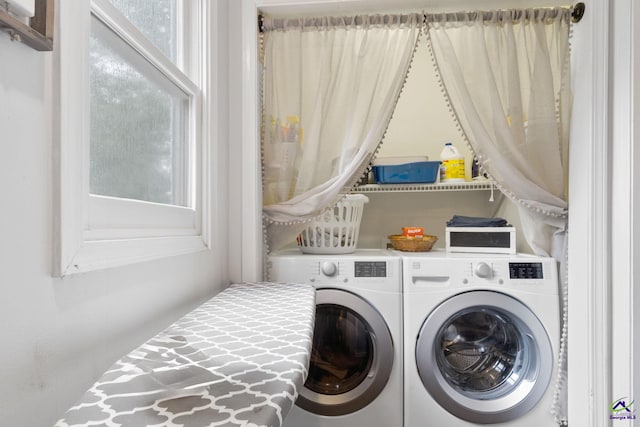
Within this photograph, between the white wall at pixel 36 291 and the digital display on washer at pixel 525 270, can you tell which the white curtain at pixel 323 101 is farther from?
the white wall at pixel 36 291

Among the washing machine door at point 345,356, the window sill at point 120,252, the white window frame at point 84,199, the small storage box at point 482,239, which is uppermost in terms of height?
the white window frame at point 84,199

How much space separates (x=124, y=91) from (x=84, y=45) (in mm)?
216

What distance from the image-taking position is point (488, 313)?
152cm

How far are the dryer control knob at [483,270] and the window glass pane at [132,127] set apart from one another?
1271 millimetres

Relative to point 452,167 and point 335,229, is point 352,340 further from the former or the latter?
point 452,167

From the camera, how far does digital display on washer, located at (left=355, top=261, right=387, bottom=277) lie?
58.2 inches

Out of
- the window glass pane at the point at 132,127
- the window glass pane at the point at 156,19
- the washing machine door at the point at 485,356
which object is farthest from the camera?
the washing machine door at the point at 485,356

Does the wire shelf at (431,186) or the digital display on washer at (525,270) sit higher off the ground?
the wire shelf at (431,186)

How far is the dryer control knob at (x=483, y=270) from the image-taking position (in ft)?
4.73

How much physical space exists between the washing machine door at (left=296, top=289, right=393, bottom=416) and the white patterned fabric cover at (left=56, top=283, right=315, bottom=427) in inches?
23.9

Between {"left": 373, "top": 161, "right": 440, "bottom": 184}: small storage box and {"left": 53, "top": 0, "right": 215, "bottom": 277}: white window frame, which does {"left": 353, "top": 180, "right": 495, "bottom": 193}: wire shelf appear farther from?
{"left": 53, "top": 0, "right": 215, "bottom": 277}: white window frame

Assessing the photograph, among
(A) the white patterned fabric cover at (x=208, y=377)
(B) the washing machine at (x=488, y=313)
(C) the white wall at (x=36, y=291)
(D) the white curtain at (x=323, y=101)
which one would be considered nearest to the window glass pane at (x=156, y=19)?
(C) the white wall at (x=36, y=291)

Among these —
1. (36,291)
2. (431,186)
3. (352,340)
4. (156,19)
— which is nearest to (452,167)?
(431,186)

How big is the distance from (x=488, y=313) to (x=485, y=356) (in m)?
0.22
